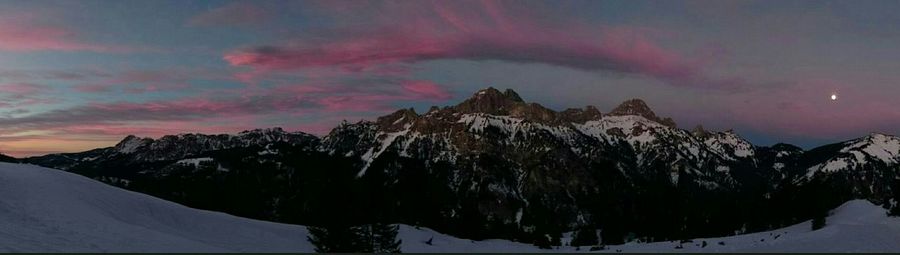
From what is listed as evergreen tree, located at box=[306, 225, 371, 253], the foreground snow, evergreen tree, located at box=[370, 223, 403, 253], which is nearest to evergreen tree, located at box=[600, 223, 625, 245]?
the foreground snow

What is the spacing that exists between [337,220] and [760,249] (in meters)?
29.3

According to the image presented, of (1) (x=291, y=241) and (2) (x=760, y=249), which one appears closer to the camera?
(2) (x=760, y=249)

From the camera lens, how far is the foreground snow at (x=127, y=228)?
84.2 ft

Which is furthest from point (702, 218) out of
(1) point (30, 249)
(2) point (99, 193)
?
(1) point (30, 249)

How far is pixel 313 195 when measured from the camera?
44281 mm

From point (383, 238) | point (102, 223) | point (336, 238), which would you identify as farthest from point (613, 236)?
point (102, 223)

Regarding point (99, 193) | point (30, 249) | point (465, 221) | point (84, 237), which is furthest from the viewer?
point (465, 221)

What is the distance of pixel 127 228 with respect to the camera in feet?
98.1

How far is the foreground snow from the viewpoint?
25.7 meters

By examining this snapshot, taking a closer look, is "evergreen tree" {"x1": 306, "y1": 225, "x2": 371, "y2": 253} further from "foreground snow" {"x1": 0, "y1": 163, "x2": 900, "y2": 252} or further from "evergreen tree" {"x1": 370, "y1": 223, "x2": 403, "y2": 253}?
"evergreen tree" {"x1": 370, "y1": 223, "x2": 403, "y2": 253}

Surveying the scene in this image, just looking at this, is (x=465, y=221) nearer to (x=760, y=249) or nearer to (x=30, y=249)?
(x=760, y=249)

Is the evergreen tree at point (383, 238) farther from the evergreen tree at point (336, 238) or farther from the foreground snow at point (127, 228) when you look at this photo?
the foreground snow at point (127, 228)

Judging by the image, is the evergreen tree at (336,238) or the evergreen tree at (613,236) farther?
the evergreen tree at (613,236)

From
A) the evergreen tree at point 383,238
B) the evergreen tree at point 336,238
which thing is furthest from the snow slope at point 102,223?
the evergreen tree at point 383,238
